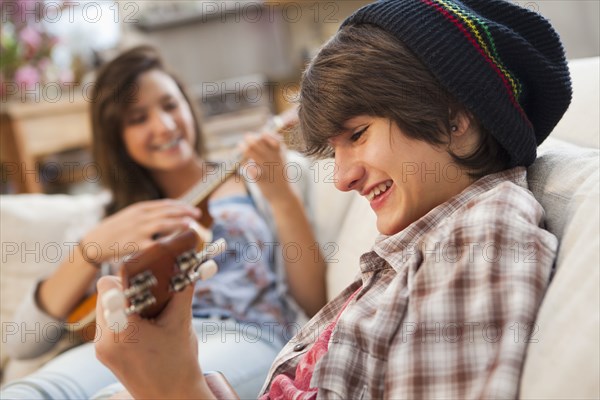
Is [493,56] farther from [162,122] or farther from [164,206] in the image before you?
[162,122]

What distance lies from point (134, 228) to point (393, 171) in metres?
0.85

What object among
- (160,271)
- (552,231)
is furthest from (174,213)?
(552,231)

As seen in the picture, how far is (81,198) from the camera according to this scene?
73.5 inches

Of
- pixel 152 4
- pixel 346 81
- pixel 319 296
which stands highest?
pixel 346 81

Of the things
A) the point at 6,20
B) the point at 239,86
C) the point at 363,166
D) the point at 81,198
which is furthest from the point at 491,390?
the point at 239,86

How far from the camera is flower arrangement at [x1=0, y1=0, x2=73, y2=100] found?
8.98 feet

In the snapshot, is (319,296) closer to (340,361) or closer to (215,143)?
(340,361)

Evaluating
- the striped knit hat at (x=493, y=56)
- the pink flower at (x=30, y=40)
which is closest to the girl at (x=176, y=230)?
the striped knit hat at (x=493, y=56)

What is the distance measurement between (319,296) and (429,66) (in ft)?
2.59

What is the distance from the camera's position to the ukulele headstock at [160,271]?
67cm

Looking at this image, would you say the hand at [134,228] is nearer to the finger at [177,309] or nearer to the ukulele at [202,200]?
the ukulele at [202,200]

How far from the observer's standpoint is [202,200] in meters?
1.54

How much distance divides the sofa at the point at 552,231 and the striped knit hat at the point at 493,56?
7cm

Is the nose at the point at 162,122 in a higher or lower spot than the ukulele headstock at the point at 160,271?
lower
